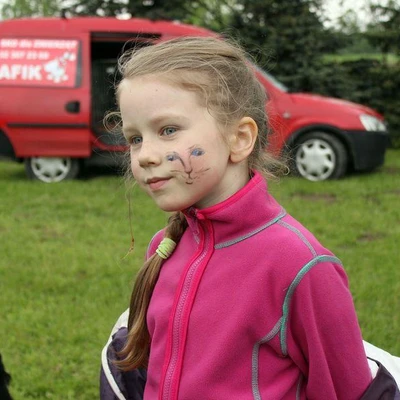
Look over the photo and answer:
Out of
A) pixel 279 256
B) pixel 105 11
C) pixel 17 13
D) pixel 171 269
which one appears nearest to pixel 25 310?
pixel 171 269

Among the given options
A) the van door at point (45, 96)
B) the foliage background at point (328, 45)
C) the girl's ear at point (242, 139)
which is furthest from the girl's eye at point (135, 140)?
the foliage background at point (328, 45)

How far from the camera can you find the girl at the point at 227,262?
157 centimetres

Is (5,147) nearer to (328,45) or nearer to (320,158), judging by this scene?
(320,158)

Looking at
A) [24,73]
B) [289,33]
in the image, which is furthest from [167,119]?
[289,33]

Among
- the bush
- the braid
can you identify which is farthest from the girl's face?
the bush

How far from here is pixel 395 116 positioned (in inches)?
493

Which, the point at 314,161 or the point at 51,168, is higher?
the point at 314,161

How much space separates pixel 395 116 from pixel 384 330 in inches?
367

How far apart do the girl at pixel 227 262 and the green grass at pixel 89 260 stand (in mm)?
784

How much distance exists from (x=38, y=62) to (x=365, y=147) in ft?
13.0

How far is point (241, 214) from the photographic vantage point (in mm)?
1634

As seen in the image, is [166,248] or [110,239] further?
[110,239]

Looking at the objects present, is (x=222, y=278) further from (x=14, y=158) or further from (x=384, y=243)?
(x=14, y=158)

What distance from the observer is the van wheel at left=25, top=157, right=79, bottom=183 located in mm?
8586
